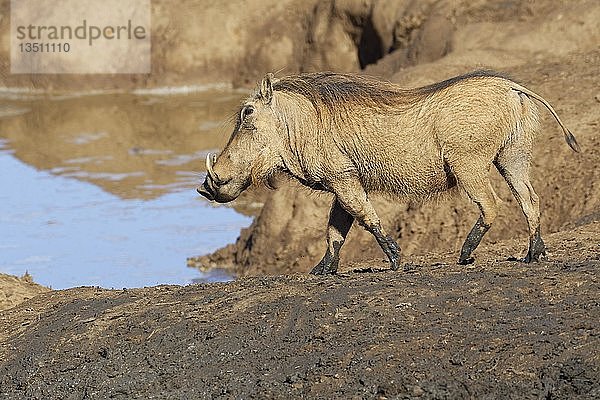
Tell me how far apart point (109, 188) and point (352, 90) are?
8330 mm

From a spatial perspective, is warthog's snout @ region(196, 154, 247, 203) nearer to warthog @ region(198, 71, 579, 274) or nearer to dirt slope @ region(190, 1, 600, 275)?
warthog @ region(198, 71, 579, 274)

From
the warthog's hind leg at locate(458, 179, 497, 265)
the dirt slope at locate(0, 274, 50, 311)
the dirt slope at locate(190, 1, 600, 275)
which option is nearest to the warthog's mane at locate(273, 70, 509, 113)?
the warthog's hind leg at locate(458, 179, 497, 265)

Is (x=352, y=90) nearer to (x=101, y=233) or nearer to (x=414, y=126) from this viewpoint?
(x=414, y=126)

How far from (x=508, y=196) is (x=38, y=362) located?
16.5 ft

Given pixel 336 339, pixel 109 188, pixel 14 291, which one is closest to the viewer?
pixel 336 339

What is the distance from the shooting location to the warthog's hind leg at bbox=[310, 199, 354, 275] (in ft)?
24.4

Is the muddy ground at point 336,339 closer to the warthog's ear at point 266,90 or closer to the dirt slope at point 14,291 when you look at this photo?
the dirt slope at point 14,291

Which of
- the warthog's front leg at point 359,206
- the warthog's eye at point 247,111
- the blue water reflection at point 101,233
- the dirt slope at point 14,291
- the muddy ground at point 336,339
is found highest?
the warthog's eye at point 247,111

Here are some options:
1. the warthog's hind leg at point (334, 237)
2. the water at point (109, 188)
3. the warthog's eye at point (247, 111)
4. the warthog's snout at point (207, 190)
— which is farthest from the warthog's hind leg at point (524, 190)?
the water at point (109, 188)

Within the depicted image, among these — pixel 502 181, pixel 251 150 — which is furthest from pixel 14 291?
pixel 502 181

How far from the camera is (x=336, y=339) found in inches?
232

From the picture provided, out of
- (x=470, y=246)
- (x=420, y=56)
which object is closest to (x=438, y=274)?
(x=470, y=246)

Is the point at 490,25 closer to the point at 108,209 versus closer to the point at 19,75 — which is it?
the point at 108,209

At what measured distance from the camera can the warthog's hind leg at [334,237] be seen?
7.43 metres
